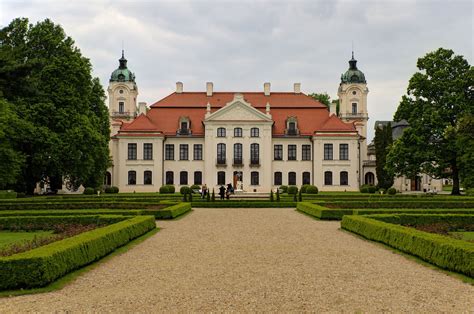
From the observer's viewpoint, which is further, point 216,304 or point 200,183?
point 200,183

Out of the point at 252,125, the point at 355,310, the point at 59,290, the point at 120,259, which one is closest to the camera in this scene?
the point at 355,310

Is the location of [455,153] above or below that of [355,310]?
above

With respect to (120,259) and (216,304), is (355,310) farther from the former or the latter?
(120,259)

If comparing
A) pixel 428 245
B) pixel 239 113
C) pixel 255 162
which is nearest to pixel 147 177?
→ pixel 255 162

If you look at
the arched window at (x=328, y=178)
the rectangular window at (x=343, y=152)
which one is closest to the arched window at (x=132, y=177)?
the arched window at (x=328, y=178)

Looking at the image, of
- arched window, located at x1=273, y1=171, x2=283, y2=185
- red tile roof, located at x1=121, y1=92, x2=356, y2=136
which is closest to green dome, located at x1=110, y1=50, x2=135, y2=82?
red tile roof, located at x1=121, y1=92, x2=356, y2=136

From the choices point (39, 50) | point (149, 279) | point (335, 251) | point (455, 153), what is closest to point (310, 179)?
point (455, 153)

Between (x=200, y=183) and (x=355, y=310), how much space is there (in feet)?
141

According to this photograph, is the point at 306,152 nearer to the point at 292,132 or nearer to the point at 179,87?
the point at 292,132

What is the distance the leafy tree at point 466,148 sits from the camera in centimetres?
2961

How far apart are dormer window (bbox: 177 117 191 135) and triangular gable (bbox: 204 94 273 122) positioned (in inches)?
86.4

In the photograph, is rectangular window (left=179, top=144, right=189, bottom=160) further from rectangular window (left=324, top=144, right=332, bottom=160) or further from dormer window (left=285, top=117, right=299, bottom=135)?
rectangular window (left=324, top=144, right=332, bottom=160)

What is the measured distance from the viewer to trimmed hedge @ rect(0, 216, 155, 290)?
318 inches

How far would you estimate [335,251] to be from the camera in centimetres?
1223
